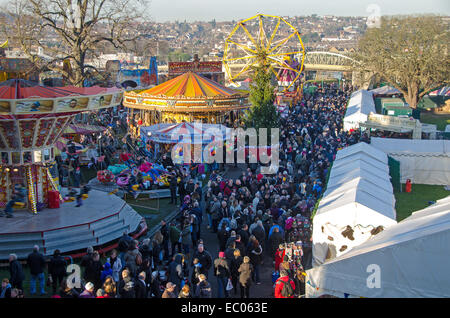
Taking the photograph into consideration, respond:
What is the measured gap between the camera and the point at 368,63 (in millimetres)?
41625

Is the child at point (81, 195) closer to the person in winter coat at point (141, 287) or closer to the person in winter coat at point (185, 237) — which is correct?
the person in winter coat at point (185, 237)

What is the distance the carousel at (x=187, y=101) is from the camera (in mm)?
25656

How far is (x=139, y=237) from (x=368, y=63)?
3290 cm

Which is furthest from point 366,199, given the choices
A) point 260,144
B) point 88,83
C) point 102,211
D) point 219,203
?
point 88,83

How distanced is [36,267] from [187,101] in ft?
55.8

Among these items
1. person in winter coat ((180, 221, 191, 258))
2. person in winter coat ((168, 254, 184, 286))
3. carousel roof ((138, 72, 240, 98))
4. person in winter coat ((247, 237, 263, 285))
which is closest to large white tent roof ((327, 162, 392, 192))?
person in winter coat ((180, 221, 191, 258))

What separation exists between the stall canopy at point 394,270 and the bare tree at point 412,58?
111 feet

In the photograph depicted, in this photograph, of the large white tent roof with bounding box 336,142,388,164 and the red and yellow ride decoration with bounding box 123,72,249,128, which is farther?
the red and yellow ride decoration with bounding box 123,72,249,128

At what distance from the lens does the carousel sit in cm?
2566

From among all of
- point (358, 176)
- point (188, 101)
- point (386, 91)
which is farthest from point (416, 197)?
point (386, 91)

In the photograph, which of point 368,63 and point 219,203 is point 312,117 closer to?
point 368,63

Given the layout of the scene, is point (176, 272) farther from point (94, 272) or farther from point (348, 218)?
point (348, 218)

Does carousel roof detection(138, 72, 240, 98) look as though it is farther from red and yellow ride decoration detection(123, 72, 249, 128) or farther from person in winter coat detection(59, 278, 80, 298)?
person in winter coat detection(59, 278, 80, 298)

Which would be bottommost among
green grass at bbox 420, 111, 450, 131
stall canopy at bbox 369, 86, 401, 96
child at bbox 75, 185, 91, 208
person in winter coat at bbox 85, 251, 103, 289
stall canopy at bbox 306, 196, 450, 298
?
green grass at bbox 420, 111, 450, 131
